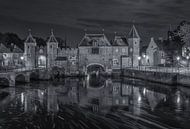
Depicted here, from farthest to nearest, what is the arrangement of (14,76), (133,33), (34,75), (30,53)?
1. (133,33)
2. (30,53)
3. (34,75)
4. (14,76)

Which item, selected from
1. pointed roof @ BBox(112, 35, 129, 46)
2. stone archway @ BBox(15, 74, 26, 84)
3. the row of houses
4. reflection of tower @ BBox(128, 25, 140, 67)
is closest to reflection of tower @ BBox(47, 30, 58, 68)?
the row of houses

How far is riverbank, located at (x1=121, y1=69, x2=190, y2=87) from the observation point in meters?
55.4

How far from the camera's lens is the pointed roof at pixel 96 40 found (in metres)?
87.5

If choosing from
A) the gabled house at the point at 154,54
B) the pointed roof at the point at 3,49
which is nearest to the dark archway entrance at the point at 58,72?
the pointed roof at the point at 3,49

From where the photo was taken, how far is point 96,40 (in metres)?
87.4

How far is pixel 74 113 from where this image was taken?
118ft

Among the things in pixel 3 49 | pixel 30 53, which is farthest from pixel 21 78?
pixel 3 49

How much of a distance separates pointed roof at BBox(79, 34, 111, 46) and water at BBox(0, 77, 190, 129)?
107ft

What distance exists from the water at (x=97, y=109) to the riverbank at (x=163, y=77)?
2.09 metres

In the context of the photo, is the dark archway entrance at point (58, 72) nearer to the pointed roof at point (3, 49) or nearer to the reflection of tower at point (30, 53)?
the reflection of tower at point (30, 53)

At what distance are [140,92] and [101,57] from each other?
115 feet

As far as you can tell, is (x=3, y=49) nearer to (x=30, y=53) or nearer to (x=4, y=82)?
(x=30, y=53)

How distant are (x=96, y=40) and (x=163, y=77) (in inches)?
1189

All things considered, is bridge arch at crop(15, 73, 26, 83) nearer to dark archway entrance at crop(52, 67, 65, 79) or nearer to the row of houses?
dark archway entrance at crop(52, 67, 65, 79)
